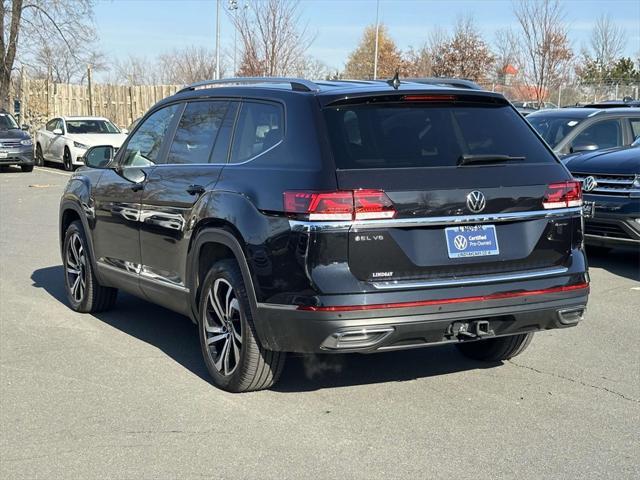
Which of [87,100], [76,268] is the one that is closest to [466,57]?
[87,100]

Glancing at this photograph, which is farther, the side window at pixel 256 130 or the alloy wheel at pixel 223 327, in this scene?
the alloy wheel at pixel 223 327

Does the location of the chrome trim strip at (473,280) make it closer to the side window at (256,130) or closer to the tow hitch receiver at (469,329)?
the tow hitch receiver at (469,329)

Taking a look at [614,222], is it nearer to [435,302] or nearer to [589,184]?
[589,184]

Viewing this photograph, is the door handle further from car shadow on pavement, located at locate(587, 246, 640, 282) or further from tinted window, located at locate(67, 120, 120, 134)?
tinted window, located at locate(67, 120, 120, 134)

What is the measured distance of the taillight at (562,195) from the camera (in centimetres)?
503

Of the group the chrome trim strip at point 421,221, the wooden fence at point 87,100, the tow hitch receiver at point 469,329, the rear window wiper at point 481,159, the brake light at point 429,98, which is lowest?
the tow hitch receiver at point 469,329

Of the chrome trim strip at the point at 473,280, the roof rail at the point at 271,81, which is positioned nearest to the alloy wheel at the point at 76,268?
the roof rail at the point at 271,81

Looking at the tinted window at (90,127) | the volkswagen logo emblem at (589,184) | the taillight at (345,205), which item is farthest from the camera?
the tinted window at (90,127)

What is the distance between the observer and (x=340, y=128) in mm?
4875

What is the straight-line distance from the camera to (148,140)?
663cm

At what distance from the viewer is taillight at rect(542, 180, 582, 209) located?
5031mm

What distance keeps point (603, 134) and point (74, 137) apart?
55.8 ft

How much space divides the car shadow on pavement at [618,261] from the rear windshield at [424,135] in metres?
4.61

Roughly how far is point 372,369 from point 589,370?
144 centimetres
